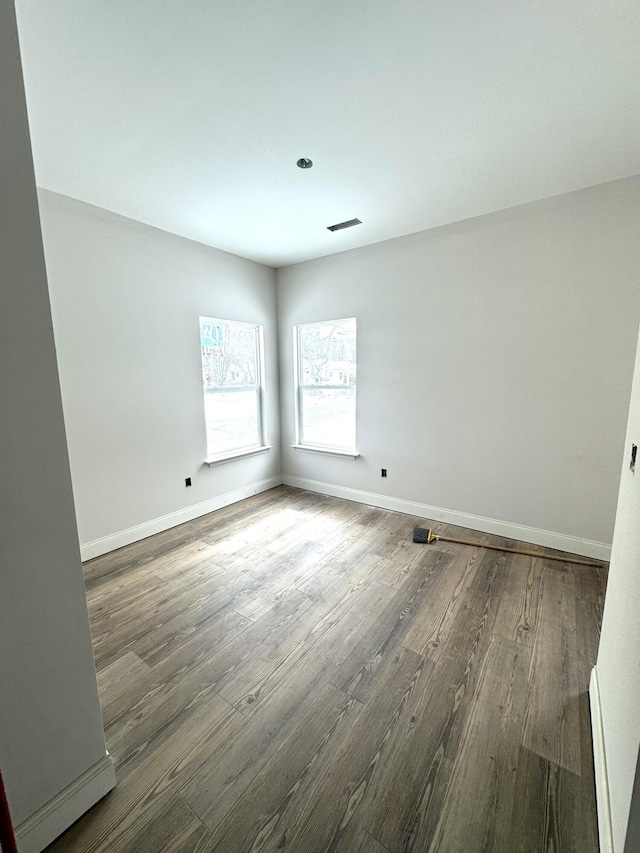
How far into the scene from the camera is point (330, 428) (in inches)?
158

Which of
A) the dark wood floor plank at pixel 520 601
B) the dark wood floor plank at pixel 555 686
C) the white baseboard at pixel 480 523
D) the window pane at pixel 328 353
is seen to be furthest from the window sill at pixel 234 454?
the dark wood floor plank at pixel 555 686

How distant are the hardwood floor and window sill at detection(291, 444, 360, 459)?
1.29 m

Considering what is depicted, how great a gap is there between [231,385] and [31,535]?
A: 288 cm

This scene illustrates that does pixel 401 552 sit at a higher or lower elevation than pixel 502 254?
lower

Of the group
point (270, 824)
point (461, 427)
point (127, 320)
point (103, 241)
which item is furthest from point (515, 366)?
point (103, 241)

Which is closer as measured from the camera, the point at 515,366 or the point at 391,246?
the point at 515,366

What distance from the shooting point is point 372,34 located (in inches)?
50.6

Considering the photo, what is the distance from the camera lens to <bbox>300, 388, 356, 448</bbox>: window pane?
12.5 feet

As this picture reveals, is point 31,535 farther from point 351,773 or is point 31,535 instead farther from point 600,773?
point 600,773

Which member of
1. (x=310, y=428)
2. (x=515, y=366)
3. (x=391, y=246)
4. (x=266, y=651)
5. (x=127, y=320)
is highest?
(x=391, y=246)

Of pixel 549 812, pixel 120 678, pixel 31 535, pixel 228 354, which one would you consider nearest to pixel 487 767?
pixel 549 812

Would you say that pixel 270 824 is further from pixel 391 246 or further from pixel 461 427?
pixel 391 246

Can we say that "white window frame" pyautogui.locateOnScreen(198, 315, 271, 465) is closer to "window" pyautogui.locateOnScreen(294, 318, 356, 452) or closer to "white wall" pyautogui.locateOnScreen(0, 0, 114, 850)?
"window" pyautogui.locateOnScreen(294, 318, 356, 452)

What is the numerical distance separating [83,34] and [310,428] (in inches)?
133
